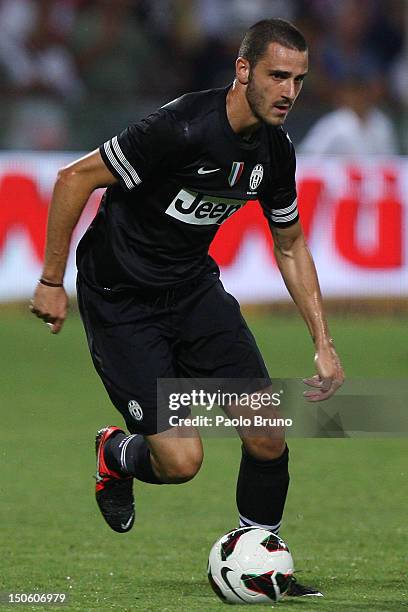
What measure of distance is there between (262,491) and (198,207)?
1.08 meters

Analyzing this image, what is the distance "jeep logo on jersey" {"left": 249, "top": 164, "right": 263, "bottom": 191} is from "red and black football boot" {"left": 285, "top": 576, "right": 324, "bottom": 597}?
1.43 metres

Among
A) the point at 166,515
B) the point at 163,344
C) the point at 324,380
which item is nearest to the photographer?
the point at 324,380

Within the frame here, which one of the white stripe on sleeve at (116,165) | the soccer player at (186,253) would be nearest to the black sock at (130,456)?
the soccer player at (186,253)

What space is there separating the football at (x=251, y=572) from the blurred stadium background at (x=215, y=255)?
Answer: 11 cm

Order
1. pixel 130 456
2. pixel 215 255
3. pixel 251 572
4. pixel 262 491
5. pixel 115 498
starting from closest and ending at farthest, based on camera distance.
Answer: pixel 251 572, pixel 262 491, pixel 130 456, pixel 115 498, pixel 215 255

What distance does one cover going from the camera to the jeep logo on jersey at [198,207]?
5.16 m

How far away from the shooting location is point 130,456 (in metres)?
5.74

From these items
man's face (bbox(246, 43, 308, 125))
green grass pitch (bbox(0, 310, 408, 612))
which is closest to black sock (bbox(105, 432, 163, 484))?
green grass pitch (bbox(0, 310, 408, 612))

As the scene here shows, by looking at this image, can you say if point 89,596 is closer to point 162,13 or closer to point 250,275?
point 250,275

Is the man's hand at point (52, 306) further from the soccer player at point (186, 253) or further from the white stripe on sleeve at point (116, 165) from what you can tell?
the white stripe on sleeve at point (116, 165)

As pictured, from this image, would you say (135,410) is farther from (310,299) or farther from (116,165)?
(116,165)

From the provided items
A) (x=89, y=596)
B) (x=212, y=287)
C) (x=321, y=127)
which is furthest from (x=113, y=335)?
(x=321, y=127)

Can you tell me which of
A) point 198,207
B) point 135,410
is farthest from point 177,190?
point 135,410

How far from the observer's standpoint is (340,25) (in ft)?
52.6
